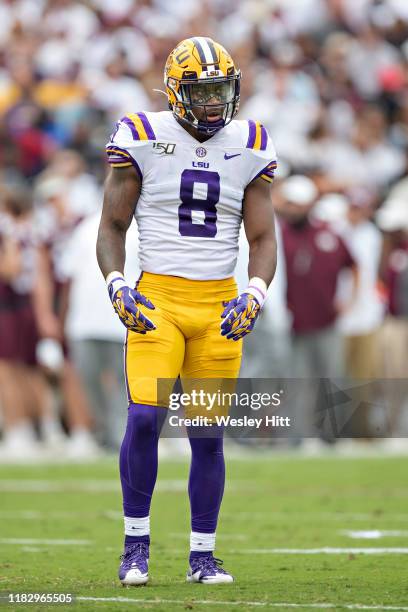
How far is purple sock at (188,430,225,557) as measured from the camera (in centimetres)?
623

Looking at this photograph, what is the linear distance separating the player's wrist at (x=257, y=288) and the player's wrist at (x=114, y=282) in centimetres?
52

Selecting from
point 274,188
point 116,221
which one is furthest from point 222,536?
point 274,188

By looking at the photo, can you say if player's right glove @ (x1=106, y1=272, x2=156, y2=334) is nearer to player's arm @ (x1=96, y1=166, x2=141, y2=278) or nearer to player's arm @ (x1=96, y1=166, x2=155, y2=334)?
player's arm @ (x1=96, y1=166, x2=155, y2=334)

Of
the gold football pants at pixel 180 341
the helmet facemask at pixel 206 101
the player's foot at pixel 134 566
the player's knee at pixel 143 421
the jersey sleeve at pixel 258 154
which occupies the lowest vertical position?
the player's foot at pixel 134 566

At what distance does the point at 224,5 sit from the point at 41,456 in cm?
845

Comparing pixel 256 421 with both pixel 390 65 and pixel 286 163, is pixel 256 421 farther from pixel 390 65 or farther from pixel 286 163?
pixel 390 65

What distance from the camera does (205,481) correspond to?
245 inches

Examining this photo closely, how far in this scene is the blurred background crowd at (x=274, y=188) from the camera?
13469 mm

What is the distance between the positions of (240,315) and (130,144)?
84 centimetres

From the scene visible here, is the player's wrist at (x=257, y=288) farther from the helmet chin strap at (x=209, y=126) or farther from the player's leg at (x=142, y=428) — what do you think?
the helmet chin strap at (x=209, y=126)

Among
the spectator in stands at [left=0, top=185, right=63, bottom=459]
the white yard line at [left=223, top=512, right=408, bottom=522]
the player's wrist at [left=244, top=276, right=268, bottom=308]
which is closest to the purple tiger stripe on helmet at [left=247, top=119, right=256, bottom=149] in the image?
the player's wrist at [left=244, top=276, right=268, bottom=308]

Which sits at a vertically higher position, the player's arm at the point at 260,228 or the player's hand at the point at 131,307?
the player's arm at the point at 260,228

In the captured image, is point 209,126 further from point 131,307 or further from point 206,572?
point 206,572

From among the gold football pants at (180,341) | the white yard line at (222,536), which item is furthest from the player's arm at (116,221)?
the white yard line at (222,536)
